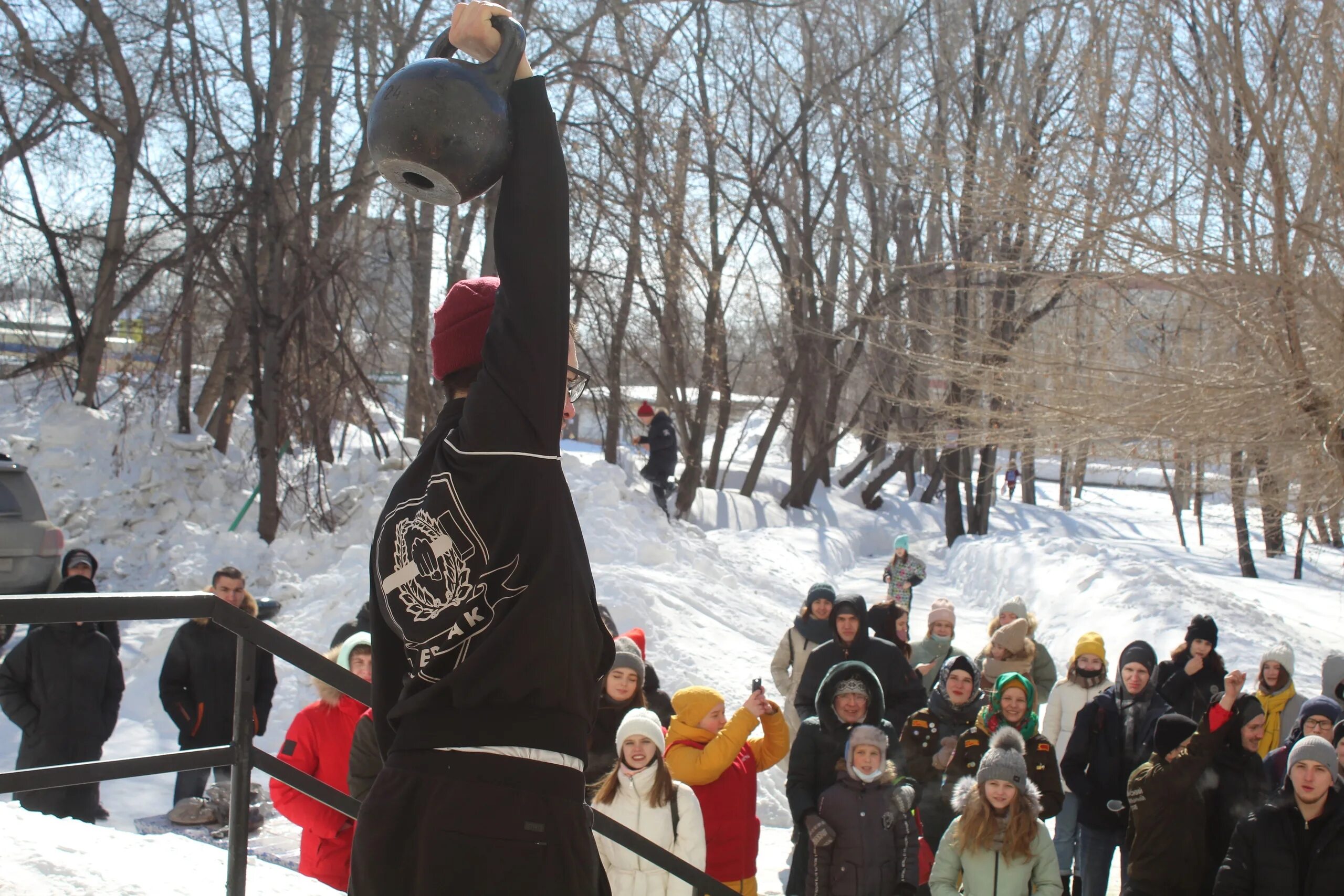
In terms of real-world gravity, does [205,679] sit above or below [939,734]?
above

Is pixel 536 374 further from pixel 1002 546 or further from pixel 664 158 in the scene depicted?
pixel 1002 546

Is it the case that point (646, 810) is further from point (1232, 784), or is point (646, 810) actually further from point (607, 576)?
point (607, 576)

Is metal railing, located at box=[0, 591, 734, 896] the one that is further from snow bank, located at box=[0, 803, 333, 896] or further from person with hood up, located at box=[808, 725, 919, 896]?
person with hood up, located at box=[808, 725, 919, 896]

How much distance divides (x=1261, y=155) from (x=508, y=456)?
8.66 meters

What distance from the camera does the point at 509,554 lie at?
177 centimetres

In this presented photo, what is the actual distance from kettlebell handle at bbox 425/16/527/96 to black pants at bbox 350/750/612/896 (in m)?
1.12

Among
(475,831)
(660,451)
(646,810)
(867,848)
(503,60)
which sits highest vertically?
(503,60)

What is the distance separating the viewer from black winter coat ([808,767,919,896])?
17.2ft

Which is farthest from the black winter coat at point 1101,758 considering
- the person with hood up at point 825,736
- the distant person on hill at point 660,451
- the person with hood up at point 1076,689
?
the distant person on hill at point 660,451

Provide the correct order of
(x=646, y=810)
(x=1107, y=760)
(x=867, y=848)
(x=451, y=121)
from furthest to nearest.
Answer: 1. (x=1107, y=760)
2. (x=867, y=848)
3. (x=646, y=810)
4. (x=451, y=121)

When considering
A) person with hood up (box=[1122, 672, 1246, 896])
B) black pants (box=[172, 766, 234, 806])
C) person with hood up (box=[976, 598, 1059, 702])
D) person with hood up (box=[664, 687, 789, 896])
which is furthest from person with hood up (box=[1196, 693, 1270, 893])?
black pants (box=[172, 766, 234, 806])

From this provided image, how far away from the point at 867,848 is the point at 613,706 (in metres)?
1.44

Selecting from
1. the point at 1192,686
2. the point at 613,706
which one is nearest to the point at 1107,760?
the point at 1192,686

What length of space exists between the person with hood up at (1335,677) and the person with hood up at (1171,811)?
1.94 metres
